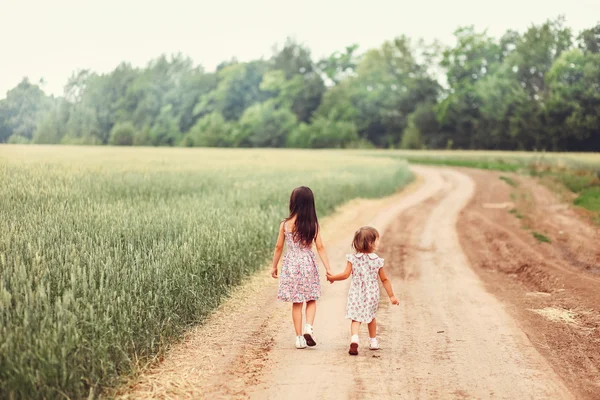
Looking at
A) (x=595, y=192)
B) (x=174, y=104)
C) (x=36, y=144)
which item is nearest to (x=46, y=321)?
(x=36, y=144)

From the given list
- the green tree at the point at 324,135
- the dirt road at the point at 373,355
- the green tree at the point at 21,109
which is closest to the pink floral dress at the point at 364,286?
the dirt road at the point at 373,355

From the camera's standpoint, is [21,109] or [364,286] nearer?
[364,286]

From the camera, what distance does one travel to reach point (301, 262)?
6.64m

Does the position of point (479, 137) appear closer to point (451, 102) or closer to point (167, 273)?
point (451, 102)

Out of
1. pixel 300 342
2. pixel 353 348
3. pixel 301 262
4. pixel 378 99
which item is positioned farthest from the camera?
pixel 378 99

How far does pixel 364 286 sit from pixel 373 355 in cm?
73

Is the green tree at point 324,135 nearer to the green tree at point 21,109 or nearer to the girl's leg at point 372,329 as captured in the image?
the green tree at point 21,109

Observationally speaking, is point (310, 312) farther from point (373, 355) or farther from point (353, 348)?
point (373, 355)

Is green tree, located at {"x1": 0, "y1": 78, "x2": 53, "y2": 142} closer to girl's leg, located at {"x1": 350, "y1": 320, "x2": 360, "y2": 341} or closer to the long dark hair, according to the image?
the long dark hair

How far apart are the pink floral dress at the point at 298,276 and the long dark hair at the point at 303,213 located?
0.14 meters

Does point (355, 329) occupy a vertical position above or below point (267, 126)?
A: below

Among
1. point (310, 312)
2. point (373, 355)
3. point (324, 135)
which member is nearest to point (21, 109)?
point (310, 312)

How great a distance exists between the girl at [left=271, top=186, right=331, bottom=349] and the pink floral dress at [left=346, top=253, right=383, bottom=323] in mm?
337

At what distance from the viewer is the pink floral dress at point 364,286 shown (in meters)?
6.41
